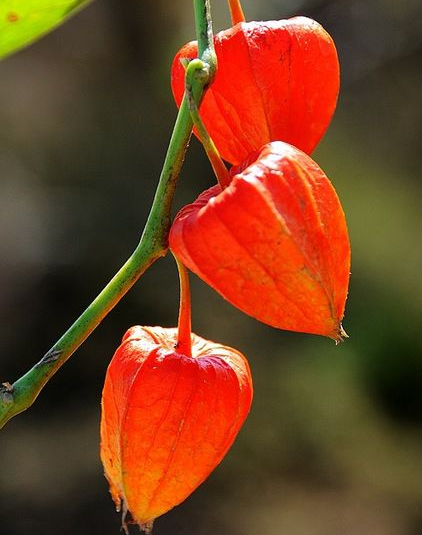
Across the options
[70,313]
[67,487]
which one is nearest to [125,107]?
[70,313]

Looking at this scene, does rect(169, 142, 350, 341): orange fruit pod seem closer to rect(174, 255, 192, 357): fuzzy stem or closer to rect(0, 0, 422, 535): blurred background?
rect(174, 255, 192, 357): fuzzy stem

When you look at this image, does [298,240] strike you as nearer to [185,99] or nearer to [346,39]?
[185,99]

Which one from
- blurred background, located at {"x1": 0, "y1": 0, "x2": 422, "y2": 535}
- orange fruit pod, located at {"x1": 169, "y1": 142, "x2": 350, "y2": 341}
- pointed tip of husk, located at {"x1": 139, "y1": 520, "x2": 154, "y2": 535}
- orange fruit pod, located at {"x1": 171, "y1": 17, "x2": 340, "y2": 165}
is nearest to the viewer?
orange fruit pod, located at {"x1": 169, "y1": 142, "x2": 350, "y2": 341}

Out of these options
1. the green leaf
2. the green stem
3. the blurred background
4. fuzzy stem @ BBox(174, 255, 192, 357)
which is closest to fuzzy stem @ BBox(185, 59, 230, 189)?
the green stem

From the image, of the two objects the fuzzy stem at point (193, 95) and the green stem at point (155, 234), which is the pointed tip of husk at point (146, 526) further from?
the fuzzy stem at point (193, 95)

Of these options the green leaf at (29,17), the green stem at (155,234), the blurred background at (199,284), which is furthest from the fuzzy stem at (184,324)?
the blurred background at (199,284)
